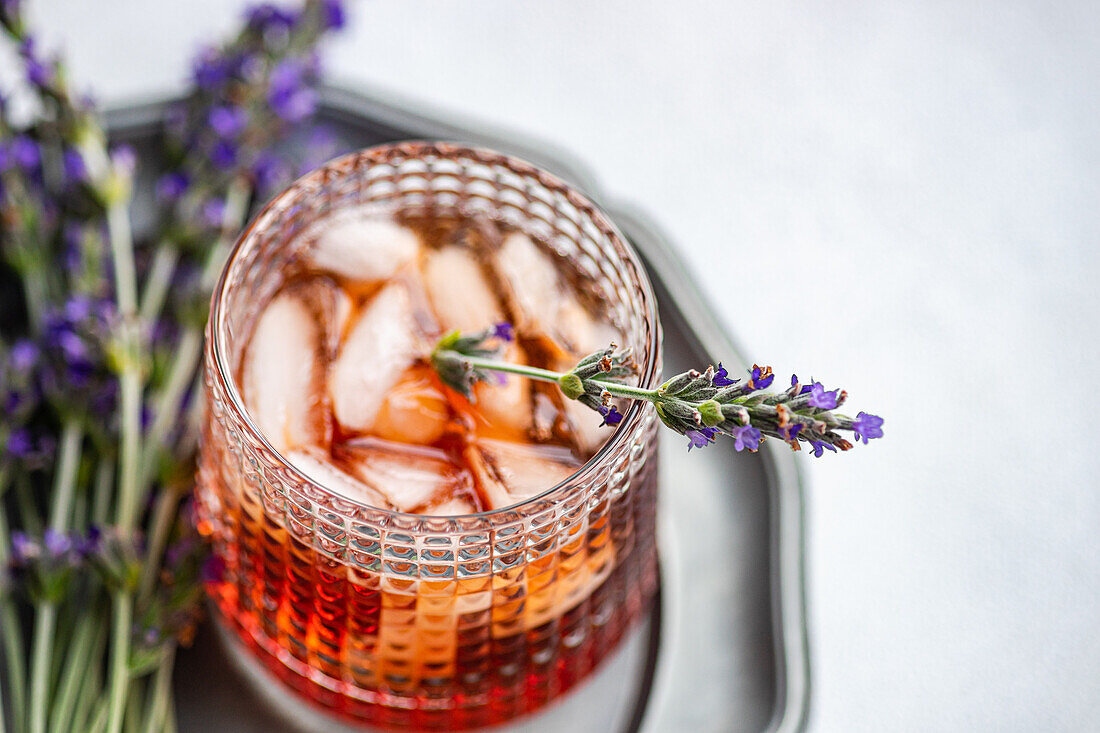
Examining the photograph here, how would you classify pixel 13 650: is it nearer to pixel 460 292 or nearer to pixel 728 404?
pixel 460 292

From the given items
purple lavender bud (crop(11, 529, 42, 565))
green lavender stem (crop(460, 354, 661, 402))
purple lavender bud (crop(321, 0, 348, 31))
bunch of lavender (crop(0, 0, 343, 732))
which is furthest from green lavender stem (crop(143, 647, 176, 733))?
purple lavender bud (crop(321, 0, 348, 31))

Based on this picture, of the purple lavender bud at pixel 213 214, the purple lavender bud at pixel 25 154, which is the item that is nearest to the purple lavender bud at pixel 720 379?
the purple lavender bud at pixel 213 214

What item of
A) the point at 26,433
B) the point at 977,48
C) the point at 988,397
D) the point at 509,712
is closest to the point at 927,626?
the point at 988,397

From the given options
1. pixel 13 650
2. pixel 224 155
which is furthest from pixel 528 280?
pixel 13 650

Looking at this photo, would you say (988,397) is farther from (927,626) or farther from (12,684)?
(12,684)

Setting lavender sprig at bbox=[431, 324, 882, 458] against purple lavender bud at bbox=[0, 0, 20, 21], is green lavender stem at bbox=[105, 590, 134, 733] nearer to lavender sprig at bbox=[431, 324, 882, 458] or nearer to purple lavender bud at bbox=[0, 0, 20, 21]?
lavender sprig at bbox=[431, 324, 882, 458]
